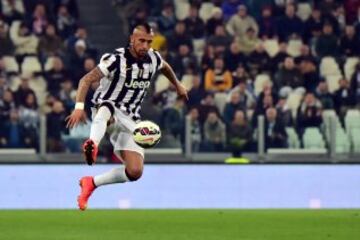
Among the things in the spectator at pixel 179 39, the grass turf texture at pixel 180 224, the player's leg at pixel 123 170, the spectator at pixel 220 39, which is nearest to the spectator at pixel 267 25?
the spectator at pixel 220 39

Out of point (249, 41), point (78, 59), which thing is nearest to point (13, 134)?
point (78, 59)

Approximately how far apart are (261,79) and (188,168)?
3.76 metres

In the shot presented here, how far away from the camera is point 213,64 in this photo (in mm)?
19172

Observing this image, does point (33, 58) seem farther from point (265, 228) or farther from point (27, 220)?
point (265, 228)

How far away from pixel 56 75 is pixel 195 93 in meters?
2.32

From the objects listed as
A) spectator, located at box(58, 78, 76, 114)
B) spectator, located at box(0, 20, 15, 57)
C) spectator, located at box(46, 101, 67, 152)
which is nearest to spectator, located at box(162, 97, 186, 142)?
spectator, located at box(46, 101, 67, 152)

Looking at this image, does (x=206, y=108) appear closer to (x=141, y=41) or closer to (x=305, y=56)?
(x=305, y=56)

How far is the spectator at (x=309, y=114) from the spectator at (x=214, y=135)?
1086 mm

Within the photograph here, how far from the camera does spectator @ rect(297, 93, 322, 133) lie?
54.7 feet

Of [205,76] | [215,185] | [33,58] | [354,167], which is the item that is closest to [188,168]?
[215,185]

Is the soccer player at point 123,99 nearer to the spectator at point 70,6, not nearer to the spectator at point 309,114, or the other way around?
the spectator at point 309,114

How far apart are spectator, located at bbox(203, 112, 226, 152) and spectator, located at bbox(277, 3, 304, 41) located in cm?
415

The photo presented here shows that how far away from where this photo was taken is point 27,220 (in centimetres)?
1234

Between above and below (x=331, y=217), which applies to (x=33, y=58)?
above
